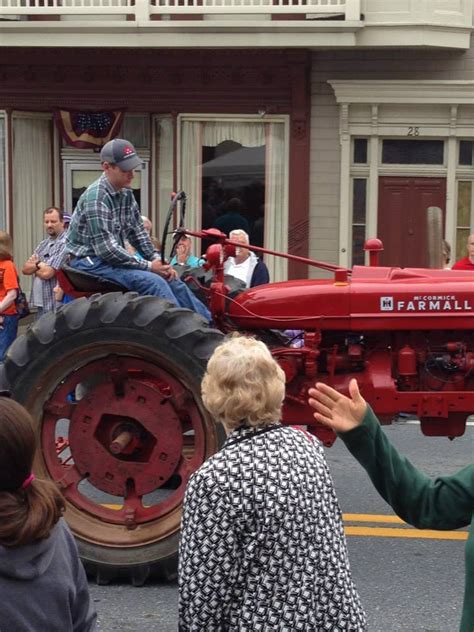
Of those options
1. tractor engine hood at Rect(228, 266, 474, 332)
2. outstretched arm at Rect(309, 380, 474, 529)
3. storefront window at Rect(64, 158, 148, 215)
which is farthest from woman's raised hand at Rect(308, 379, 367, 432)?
storefront window at Rect(64, 158, 148, 215)

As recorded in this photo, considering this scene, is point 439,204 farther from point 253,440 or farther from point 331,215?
point 253,440

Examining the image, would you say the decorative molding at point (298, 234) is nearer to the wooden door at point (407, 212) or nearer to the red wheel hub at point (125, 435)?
the wooden door at point (407, 212)

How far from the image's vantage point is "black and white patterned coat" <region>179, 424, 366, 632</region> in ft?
9.94

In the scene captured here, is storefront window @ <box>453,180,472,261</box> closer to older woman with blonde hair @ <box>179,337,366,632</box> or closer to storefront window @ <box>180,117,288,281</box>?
storefront window @ <box>180,117,288,281</box>

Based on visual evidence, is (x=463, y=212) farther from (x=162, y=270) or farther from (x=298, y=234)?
(x=162, y=270)

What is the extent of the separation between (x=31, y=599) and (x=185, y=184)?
14.1 meters

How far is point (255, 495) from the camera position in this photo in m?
3.05

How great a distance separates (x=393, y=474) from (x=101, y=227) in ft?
10.2

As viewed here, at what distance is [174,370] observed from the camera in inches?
212

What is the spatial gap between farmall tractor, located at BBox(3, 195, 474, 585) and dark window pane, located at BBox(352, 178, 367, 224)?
10180mm

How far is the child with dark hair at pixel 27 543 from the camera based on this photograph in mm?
2658

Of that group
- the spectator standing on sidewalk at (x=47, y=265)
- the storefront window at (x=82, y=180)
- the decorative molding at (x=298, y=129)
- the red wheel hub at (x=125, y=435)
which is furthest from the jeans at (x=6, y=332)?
the decorative molding at (x=298, y=129)

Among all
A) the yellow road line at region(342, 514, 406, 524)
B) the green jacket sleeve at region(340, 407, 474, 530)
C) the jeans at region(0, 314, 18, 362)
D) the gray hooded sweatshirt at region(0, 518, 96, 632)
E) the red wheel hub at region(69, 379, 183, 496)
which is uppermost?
the green jacket sleeve at region(340, 407, 474, 530)

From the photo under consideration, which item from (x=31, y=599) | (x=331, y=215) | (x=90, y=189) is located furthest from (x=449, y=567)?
(x=331, y=215)
